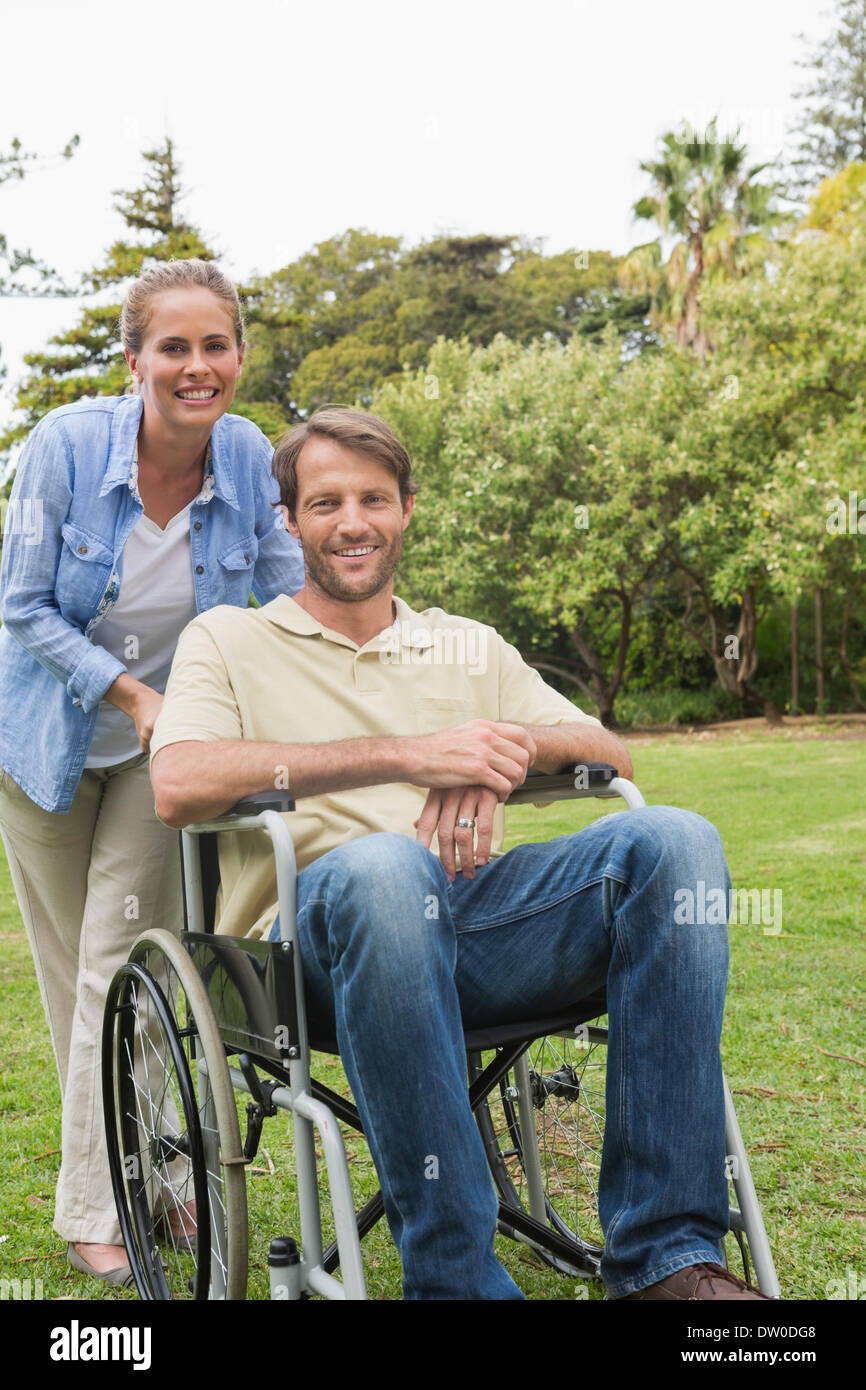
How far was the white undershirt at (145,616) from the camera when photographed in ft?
7.78

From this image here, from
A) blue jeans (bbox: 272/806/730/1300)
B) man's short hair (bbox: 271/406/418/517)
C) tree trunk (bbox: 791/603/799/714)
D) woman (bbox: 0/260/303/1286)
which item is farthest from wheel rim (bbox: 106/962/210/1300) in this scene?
tree trunk (bbox: 791/603/799/714)

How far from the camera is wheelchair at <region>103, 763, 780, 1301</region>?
1738 millimetres

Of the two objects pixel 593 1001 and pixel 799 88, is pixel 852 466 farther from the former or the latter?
pixel 799 88

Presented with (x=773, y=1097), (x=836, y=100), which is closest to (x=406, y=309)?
(x=836, y=100)

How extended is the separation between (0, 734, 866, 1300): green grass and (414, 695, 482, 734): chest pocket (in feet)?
3.25

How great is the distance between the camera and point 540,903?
6.26ft

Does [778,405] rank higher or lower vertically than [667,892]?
higher

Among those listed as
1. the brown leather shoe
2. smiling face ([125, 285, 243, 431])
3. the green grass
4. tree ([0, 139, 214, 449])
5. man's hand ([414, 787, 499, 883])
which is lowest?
the green grass

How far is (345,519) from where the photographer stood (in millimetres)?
2166

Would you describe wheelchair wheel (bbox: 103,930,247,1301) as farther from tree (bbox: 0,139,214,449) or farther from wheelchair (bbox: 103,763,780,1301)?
tree (bbox: 0,139,214,449)

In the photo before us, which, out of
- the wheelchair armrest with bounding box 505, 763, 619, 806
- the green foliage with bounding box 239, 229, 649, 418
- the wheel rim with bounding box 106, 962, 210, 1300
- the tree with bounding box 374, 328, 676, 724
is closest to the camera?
the wheelchair armrest with bounding box 505, 763, 619, 806

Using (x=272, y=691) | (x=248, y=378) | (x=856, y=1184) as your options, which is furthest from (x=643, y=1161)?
(x=248, y=378)
